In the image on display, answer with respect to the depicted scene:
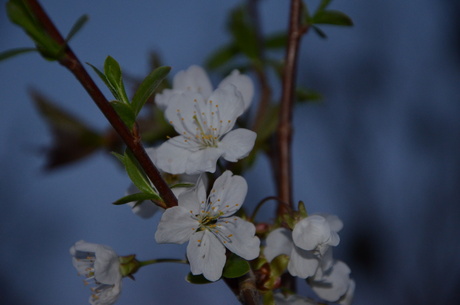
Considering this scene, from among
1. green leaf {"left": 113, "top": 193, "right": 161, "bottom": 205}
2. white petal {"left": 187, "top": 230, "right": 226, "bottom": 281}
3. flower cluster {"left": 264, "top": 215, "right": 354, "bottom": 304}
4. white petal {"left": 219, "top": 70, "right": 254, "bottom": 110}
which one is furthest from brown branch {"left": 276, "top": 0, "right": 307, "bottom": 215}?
green leaf {"left": 113, "top": 193, "right": 161, "bottom": 205}

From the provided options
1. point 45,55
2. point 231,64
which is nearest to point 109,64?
point 45,55

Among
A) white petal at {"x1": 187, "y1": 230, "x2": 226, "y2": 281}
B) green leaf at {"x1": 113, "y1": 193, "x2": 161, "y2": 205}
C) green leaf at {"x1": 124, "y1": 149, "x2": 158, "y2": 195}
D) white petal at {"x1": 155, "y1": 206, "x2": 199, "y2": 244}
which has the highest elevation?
green leaf at {"x1": 124, "y1": 149, "x2": 158, "y2": 195}

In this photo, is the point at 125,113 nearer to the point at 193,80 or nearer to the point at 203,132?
the point at 203,132

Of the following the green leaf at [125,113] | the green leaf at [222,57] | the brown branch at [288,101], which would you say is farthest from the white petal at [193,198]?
the green leaf at [222,57]

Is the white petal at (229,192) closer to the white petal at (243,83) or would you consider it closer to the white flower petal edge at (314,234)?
the white flower petal edge at (314,234)

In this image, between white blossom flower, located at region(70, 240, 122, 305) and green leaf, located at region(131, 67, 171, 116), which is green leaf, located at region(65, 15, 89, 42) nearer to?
green leaf, located at region(131, 67, 171, 116)

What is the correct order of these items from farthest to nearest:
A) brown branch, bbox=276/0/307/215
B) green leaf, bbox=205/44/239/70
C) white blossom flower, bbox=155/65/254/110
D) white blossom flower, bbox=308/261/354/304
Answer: green leaf, bbox=205/44/239/70 < brown branch, bbox=276/0/307/215 < white blossom flower, bbox=155/65/254/110 < white blossom flower, bbox=308/261/354/304

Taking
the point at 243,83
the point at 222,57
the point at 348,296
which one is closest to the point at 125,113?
the point at 243,83
